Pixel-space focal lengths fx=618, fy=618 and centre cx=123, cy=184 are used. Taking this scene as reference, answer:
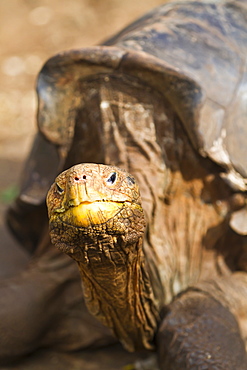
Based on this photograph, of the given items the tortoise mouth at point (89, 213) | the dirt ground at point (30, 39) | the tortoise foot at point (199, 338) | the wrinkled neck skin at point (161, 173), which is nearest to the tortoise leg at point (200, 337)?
the tortoise foot at point (199, 338)

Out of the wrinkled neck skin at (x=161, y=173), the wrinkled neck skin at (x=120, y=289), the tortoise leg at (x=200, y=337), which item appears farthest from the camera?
the wrinkled neck skin at (x=161, y=173)

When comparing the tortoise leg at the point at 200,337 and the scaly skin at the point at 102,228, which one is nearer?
the scaly skin at the point at 102,228

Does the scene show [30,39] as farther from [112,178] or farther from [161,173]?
[112,178]

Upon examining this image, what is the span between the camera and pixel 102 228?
201 centimetres

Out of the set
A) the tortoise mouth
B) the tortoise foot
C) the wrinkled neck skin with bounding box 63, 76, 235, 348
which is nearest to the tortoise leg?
the tortoise foot

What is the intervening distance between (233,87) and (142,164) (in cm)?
61

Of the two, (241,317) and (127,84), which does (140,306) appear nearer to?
(241,317)

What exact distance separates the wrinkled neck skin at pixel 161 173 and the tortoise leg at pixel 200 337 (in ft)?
0.33

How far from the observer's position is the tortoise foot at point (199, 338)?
2451 mm

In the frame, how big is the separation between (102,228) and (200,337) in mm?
817

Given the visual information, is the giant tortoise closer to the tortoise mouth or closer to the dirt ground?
the tortoise mouth

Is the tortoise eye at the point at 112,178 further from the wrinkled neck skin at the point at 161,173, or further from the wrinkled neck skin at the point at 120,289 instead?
the wrinkled neck skin at the point at 161,173

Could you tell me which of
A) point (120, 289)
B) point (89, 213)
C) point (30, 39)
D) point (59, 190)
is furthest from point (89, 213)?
point (30, 39)

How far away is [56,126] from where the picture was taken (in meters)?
3.02
